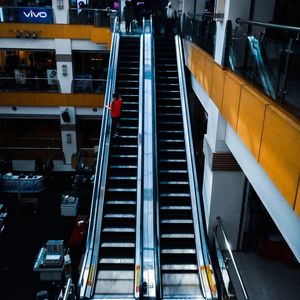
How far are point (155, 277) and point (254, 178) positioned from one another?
3.80 meters

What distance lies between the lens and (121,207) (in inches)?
424

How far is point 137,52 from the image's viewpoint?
50.6ft

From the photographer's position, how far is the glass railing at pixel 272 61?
5121mm

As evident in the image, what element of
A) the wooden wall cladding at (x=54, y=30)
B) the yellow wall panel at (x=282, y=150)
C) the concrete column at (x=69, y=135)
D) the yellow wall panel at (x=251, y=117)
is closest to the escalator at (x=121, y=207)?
the yellow wall panel at (x=251, y=117)

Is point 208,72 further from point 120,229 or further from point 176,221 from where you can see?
point 120,229

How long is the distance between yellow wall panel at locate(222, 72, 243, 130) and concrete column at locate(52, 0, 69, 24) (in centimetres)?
1403

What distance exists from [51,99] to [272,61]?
16.0m

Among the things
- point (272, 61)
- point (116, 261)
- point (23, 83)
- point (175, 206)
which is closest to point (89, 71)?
point (23, 83)

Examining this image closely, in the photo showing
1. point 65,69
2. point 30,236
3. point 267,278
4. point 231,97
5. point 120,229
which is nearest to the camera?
point 231,97

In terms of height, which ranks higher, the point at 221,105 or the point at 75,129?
the point at 221,105

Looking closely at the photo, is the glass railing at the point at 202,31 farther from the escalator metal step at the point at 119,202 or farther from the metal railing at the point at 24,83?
the metal railing at the point at 24,83

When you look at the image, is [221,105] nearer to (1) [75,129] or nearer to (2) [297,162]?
(2) [297,162]

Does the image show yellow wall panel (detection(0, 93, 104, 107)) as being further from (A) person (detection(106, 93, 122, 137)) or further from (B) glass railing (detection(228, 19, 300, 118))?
(B) glass railing (detection(228, 19, 300, 118))

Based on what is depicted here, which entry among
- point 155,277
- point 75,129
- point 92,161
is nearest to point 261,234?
point 155,277
